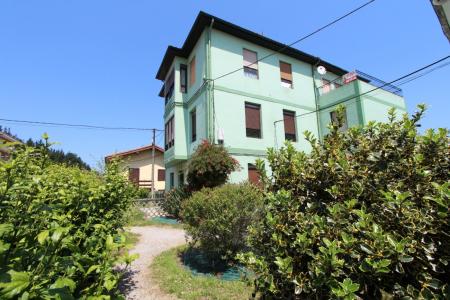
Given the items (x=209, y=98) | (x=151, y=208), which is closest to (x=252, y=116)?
(x=209, y=98)

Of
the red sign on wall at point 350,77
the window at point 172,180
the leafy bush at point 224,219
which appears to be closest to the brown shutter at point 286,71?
the red sign on wall at point 350,77

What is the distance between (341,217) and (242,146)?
12.4m

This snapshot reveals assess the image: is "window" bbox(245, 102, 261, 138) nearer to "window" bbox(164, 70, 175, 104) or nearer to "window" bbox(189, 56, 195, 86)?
"window" bbox(189, 56, 195, 86)

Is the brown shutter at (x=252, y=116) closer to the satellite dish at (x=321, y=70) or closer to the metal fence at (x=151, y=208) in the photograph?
the satellite dish at (x=321, y=70)

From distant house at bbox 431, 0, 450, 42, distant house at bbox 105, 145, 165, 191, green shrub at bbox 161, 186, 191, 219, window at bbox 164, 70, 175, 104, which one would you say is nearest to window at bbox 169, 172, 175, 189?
green shrub at bbox 161, 186, 191, 219

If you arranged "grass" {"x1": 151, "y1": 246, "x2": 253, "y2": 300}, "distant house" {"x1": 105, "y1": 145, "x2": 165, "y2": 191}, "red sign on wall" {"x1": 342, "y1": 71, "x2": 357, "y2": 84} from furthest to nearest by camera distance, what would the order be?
"distant house" {"x1": 105, "y1": 145, "x2": 165, "y2": 191} < "red sign on wall" {"x1": 342, "y1": 71, "x2": 357, "y2": 84} < "grass" {"x1": 151, "y1": 246, "x2": 253, "y2": 300}

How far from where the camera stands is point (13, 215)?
1.55m

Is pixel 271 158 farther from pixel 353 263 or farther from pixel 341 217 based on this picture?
pixel 353 263

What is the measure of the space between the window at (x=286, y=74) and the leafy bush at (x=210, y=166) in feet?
23.6

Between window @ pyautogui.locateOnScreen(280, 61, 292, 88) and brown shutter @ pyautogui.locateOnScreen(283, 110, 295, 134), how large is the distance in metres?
1.85

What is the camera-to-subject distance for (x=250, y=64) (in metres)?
15.7

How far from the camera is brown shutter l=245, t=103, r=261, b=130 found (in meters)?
15.2

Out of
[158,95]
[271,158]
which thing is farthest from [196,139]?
[271,158]

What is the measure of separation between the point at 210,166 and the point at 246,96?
5.30m
